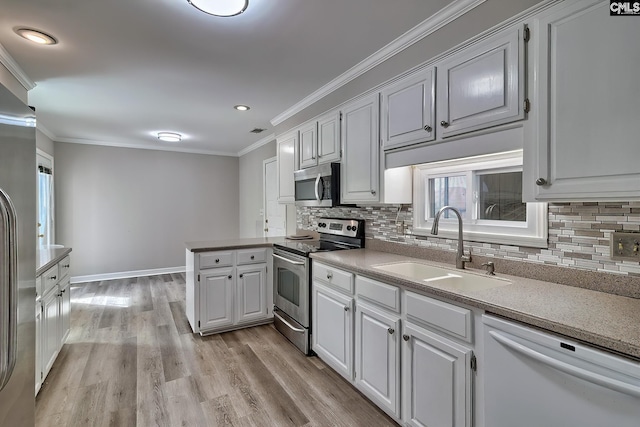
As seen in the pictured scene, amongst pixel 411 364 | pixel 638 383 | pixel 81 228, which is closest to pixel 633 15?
pixel 638 383

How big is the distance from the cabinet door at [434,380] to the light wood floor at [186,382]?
370 mm

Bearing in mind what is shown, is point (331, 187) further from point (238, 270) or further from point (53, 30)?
point (53, 30)

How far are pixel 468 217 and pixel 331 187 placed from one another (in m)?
1.13

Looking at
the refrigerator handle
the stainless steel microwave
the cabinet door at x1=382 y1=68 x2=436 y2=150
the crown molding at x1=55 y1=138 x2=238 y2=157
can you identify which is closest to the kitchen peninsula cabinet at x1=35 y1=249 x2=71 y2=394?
the refrigerator handle

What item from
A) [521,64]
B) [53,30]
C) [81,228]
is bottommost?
[81,228]

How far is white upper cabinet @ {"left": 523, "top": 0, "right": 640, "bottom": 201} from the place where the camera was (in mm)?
1128

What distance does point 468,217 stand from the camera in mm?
2100

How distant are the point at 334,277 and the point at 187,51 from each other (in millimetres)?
1953

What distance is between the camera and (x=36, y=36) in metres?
2.07

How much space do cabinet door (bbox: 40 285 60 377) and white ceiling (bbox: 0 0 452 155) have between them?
1.78 meters

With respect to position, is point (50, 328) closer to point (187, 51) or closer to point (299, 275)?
point (299, 275)

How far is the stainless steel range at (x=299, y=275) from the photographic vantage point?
2669 millimetres

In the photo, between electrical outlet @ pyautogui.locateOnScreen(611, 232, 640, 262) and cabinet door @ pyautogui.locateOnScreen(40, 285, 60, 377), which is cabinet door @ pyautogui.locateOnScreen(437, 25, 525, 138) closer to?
electrical outlet @ pyautogui.locateOnScreen(611, 232, 640, 262)

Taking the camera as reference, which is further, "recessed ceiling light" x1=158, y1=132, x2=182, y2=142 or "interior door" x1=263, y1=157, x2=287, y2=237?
"interior door" x1=263, y1=157, x2=287, y2=237
